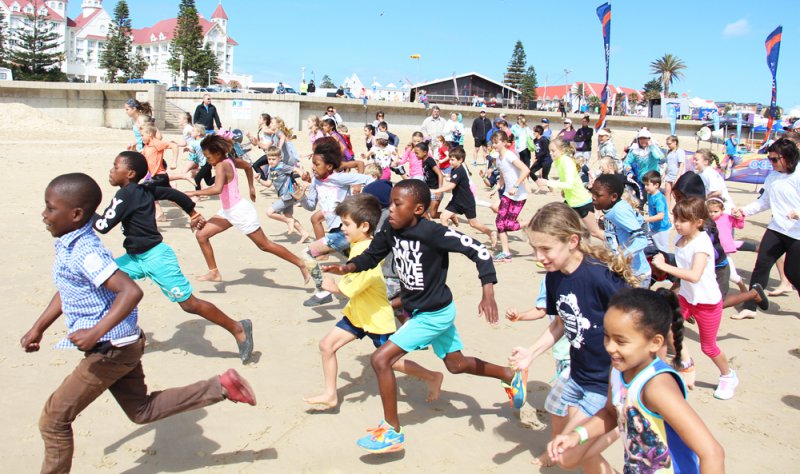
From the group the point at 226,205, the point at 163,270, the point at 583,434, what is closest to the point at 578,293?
the point at 583,434

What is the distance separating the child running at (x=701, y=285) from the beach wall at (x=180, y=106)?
72.4ft

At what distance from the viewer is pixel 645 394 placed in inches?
98.3

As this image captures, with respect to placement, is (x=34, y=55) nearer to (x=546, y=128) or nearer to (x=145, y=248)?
(x=546, y=128)

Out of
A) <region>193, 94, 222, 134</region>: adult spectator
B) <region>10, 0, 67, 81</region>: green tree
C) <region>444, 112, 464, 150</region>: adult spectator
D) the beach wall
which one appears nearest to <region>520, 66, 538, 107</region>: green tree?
<region>10, 0, 67, 81</region>: green tree

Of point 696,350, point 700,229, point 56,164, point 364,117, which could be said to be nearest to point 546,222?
point 700,229

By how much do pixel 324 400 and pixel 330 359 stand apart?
0.99 ft

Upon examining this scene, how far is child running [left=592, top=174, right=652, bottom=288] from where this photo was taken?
5996mm

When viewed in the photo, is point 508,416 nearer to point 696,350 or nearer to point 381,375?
point 381,375

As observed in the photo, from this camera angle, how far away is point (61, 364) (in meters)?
5.22

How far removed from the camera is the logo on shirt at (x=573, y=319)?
132 inches

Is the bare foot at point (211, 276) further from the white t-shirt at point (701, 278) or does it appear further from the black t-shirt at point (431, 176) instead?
the white t-shirt at point (701, 278)

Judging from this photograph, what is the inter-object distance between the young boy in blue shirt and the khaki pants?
5.95 m

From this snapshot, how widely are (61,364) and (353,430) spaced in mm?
2589

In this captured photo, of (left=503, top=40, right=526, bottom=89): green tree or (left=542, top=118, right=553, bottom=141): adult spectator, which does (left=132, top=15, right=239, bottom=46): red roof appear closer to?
(left=503, top=40, right=526, bottom=89): green tree
